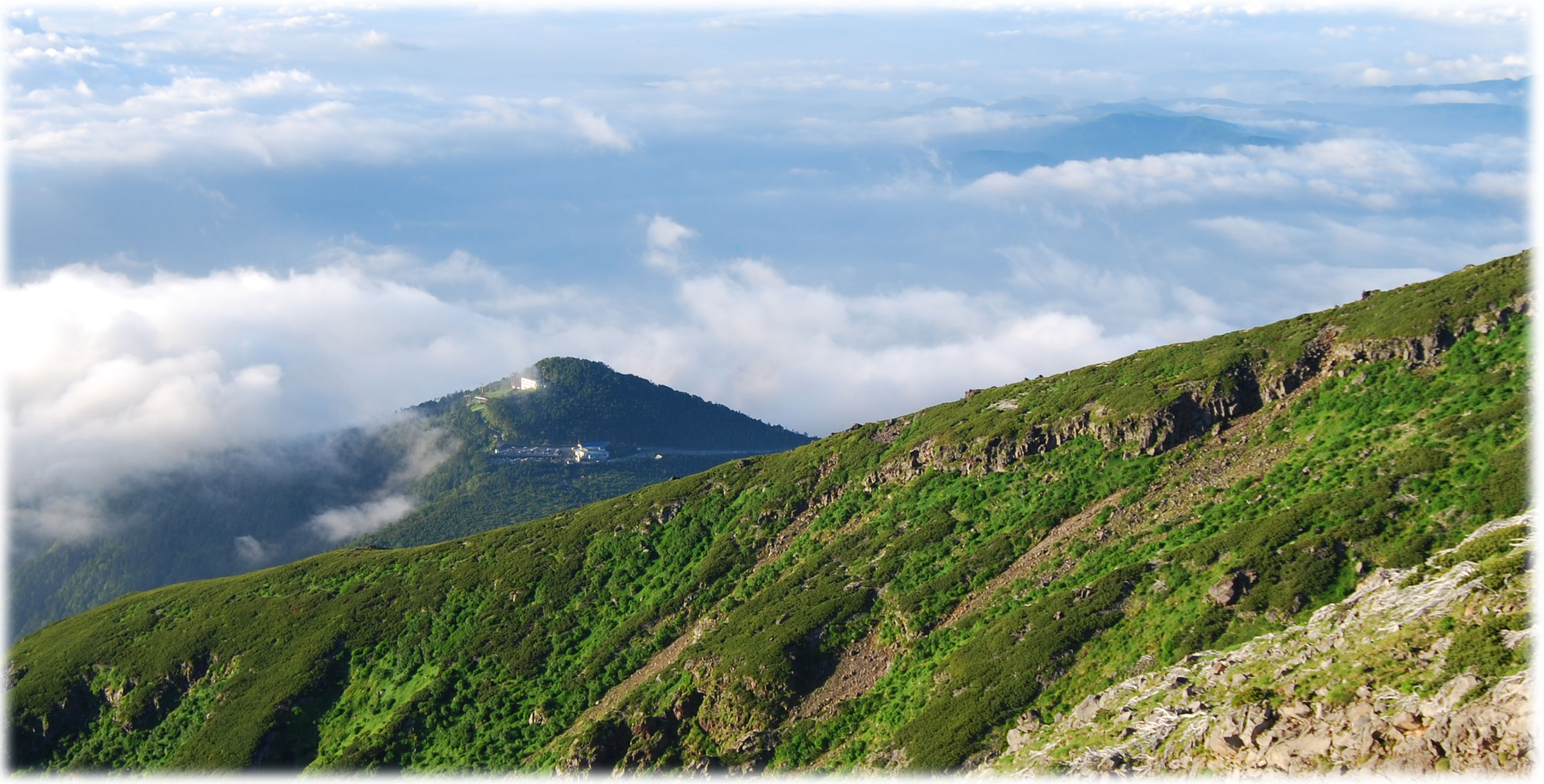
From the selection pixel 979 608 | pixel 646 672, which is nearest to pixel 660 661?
pixel 646 672

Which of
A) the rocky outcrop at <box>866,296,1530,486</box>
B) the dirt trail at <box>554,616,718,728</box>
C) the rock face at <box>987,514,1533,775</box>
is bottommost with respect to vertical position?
the dirt trail at <box>554,616,718,728</box>

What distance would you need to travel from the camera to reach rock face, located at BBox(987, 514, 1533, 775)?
29.7 metres

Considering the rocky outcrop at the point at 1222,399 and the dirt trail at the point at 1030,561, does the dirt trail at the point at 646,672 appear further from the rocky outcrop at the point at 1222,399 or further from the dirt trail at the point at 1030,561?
the rocky outcrop at the point at 1222,399

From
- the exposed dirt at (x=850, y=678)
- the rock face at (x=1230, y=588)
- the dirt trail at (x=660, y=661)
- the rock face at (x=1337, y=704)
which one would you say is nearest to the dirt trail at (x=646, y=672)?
the dirt trail at (x=660, y=661)

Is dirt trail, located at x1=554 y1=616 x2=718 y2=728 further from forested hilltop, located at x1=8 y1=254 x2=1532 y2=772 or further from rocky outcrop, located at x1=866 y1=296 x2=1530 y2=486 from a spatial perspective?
rocky outcrop, located at x1=866 y1=296 x2=1530 y2=486

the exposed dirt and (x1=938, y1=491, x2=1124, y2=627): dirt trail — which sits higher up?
(x1=938, y1=491, x2=1124, y2=627): dirt trail

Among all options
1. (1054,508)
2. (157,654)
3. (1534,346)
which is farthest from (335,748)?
(1534,346)

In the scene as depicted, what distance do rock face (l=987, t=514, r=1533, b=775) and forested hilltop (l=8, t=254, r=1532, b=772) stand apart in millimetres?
140

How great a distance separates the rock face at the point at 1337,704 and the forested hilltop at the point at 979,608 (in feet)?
0.46

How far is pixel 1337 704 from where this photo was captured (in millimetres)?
33281

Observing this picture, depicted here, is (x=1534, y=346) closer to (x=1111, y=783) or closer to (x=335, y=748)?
(x=1111, y=783)

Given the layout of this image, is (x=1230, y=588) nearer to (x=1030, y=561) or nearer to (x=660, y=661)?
(x=1030, y=561)

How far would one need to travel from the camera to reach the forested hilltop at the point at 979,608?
38125mm

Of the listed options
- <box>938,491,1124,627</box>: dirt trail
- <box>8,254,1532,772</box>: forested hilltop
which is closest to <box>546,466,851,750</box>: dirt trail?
<box>8,254,1532,772</box>: forested hilltop
